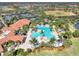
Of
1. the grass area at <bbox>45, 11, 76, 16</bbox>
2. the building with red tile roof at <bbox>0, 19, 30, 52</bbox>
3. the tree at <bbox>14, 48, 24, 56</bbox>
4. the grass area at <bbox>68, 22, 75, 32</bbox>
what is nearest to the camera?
the tree at <bbox>14, 48, 24, 56</bbox>

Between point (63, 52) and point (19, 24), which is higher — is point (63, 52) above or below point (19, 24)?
below

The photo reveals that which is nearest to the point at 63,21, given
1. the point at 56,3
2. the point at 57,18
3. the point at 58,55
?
the point at 57,18

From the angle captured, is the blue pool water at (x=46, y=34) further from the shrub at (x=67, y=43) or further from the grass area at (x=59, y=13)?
the grass area at (x=59, y=13)

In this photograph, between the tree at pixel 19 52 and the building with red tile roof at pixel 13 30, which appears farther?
the building with red tile roof at pixel 13 30

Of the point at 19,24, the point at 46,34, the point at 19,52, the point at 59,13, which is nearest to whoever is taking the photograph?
the point at 19,52

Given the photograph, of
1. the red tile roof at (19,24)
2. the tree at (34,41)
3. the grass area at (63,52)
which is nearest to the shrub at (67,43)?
the grass area at (63,52)

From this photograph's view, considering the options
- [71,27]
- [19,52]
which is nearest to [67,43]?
[71,27]

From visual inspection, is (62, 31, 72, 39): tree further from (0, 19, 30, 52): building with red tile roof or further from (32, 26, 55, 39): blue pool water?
(0, 19, 30, 52): building with red tile roof

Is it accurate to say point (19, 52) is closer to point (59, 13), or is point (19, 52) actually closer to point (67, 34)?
point (67, 34)

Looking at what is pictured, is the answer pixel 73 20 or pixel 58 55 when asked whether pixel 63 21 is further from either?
pixel 58 55

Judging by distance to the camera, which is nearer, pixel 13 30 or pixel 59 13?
pixel 13 30

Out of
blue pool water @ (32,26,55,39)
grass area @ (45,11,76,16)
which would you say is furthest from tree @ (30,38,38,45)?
grass area @ (45,11,76,16)
